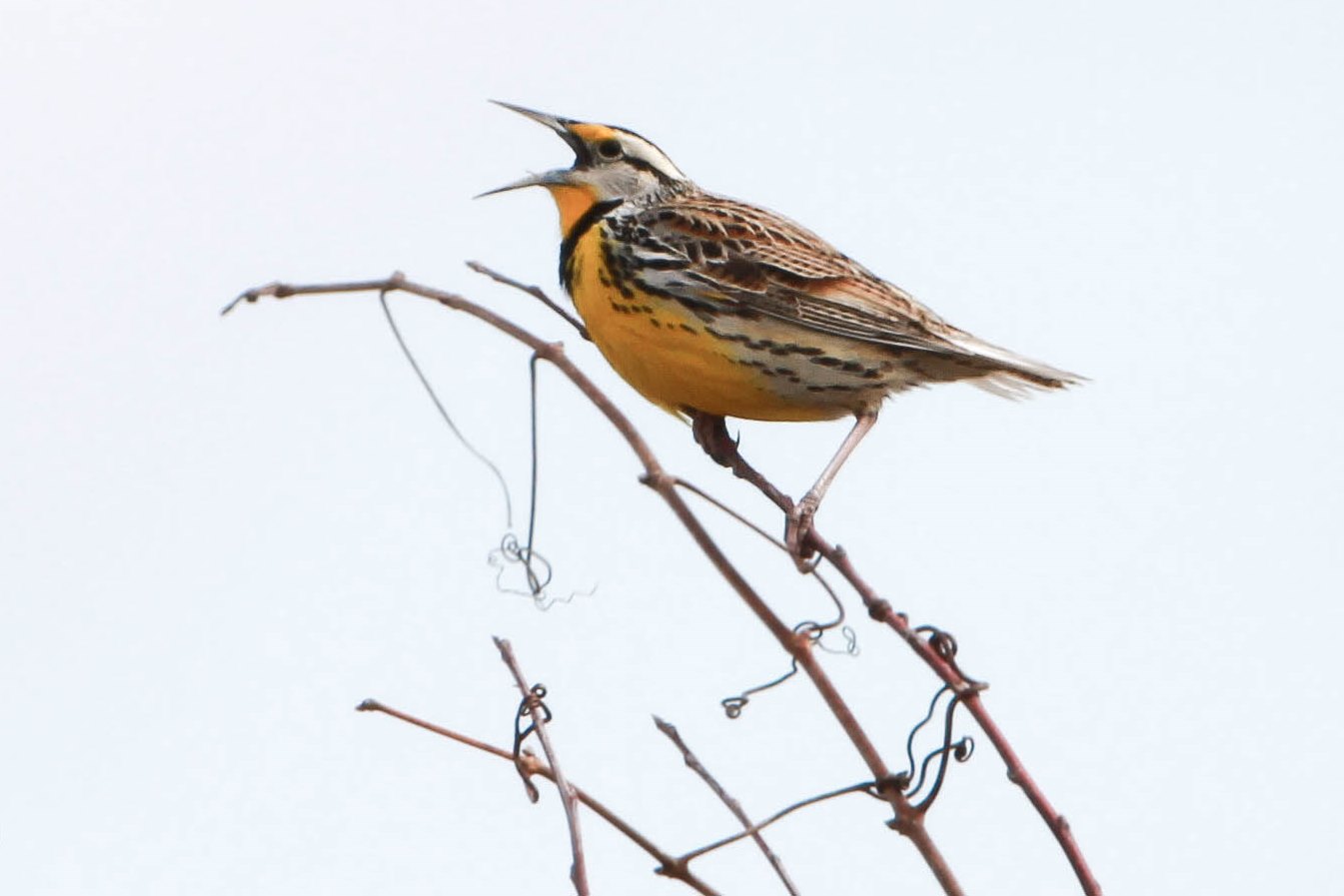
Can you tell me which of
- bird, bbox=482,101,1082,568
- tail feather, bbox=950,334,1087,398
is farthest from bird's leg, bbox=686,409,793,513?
tail feather, bbox=950,334,1087,398

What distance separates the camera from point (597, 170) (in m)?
5.43

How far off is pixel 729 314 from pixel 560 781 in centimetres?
276

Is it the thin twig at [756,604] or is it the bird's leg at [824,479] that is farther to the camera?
the bird's leg at [824,479]

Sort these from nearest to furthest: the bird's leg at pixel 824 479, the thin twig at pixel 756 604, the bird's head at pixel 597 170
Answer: the thin twig at pixel 756 604
the bird's leg at pixel 824 479
the bird's head at pixel 597 170

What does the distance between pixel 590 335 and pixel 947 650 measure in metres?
2.47

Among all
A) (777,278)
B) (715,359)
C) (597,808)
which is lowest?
(597,808)

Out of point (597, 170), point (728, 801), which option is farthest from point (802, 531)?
point (597, 170)

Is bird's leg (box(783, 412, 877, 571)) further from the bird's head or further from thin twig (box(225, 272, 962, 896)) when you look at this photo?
thin twig (box(225, 272, 962, 896))

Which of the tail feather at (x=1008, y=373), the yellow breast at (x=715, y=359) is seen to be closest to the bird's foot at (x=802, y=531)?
the yellow breast at (x=715, y=359)

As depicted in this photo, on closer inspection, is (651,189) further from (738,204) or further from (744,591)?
(744,591)

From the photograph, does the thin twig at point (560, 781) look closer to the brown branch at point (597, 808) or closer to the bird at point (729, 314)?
the brown branch at point (597, 808)

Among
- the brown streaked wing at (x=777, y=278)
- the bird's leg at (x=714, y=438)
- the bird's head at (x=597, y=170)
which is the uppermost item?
→ the bird's head at (x=597, y=170)

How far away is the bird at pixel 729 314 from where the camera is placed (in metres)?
4.88

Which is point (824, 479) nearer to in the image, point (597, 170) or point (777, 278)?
point (777, 278)
